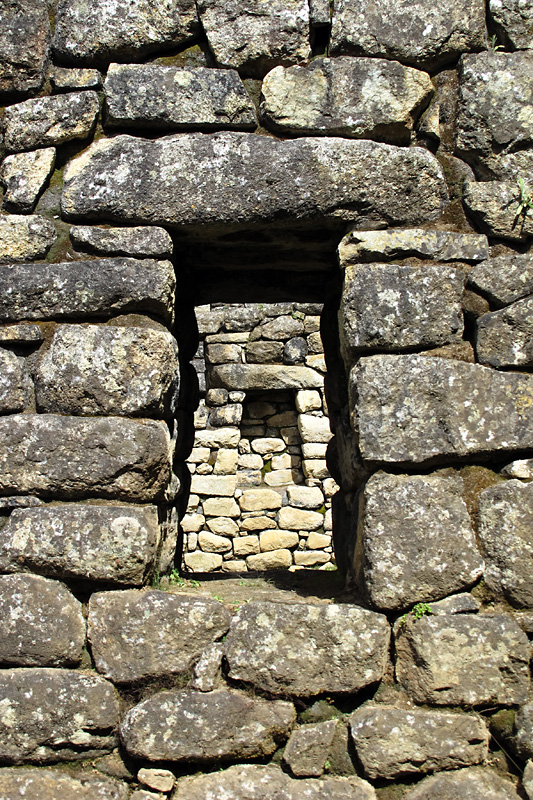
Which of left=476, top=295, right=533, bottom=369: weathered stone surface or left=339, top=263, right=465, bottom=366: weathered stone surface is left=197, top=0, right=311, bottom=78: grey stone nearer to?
left=339, top=263, right=465, bottom=366: weathered stone surface

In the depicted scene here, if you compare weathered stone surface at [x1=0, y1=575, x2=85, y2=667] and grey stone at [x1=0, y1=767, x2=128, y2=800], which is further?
weathered stone surface at [x1=0, y1=575, x2=85, y2=667]

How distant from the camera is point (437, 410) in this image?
2.16 meters

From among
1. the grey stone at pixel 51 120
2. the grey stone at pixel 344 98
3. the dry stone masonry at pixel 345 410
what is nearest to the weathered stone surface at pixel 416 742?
the dry stone masonry at pixel 345 410

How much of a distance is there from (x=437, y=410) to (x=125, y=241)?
1.28 meters

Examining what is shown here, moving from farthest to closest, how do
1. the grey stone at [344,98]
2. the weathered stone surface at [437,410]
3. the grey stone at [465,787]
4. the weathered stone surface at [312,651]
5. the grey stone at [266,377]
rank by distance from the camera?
the grey stone at [266,377]
the grey stone at [344,98]
the weathered stone surface at [437,410]
the weathered stone surface at [312,651]
the grey stone at [465,787]

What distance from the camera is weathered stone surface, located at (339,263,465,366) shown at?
2238 millimetres

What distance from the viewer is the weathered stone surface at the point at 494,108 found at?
238cm

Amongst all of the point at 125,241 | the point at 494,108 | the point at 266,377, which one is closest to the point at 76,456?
the point at 125,241

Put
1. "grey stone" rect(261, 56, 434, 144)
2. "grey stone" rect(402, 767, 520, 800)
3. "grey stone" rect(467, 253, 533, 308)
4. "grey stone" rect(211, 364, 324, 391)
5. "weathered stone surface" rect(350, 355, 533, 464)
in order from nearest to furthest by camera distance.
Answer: "grey stone" rect(402, 767, 520, 800) → "weathered stone surface" rect(350, 355, 533, 464) → "grey stone" rect(467, 253, 533, 308) → "grey stone" rect(261, 56, 434, 144) → "grey stone" rect(211, 364, 324, 391)

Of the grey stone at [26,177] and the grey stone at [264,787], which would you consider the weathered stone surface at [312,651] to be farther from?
the grey stone at [26,177]

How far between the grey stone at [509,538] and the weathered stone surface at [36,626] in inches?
55.0

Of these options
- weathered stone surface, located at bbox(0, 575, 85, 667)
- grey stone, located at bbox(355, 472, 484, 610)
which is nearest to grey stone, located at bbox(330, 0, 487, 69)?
grey stone, located at bbox(355, 472, 484, 610)

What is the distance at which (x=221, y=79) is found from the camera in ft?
7.87

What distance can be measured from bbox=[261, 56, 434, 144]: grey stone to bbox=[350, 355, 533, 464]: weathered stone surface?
0.92 m
